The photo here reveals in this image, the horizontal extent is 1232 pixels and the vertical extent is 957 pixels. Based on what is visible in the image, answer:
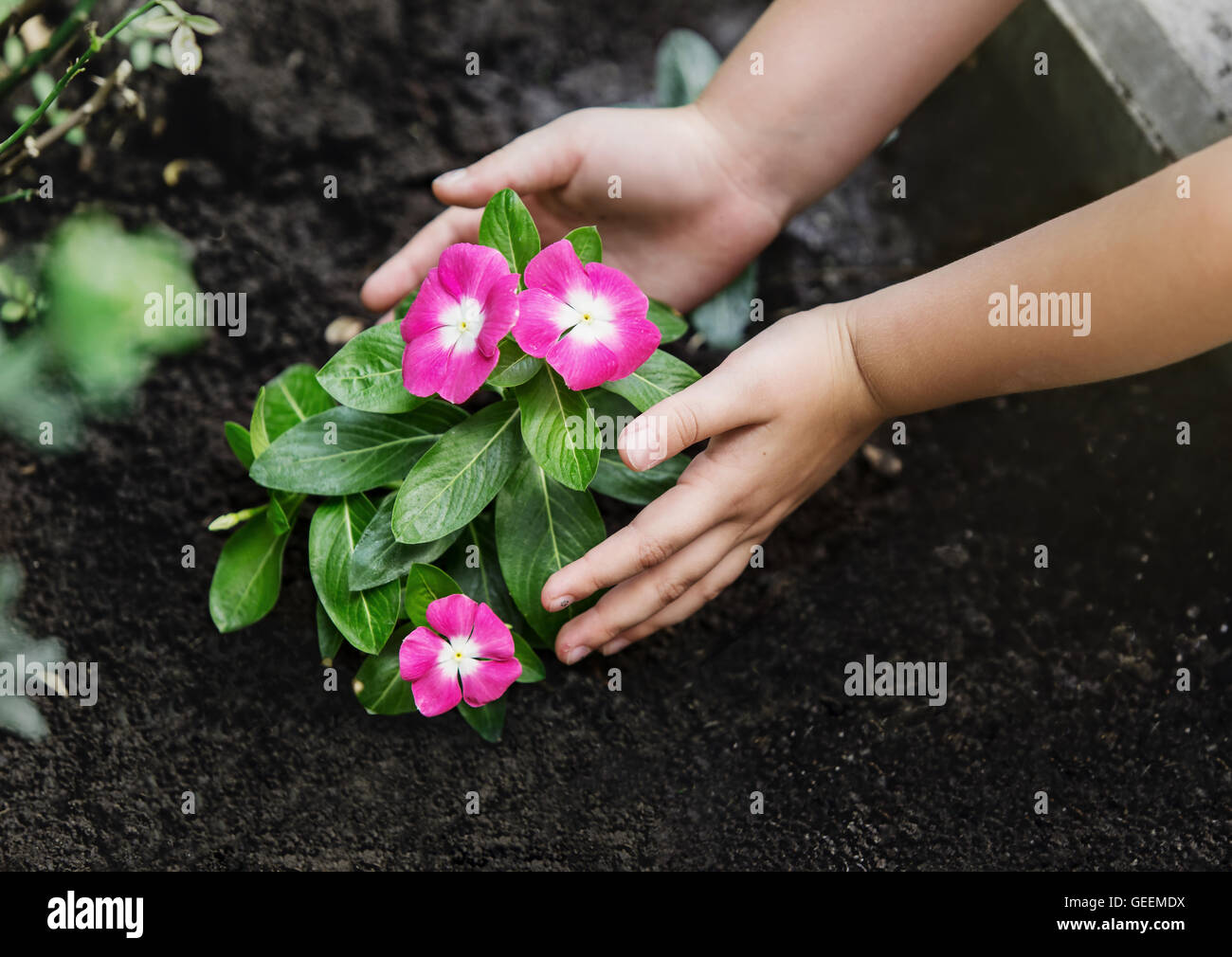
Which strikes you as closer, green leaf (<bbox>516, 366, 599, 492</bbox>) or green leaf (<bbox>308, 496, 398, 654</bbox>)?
green leaf (<bbox>516, 366, 599, 492</bbox>)

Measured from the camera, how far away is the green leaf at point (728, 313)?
4.88 ft

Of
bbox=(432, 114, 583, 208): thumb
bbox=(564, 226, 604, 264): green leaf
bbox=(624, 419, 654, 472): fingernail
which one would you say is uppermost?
bbox=(432, 114, 583, 208): thumb

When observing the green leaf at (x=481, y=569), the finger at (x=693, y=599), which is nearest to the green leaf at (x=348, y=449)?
the green leaf at (x=481, y=569)

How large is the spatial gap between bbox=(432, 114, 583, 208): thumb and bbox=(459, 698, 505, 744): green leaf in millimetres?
666

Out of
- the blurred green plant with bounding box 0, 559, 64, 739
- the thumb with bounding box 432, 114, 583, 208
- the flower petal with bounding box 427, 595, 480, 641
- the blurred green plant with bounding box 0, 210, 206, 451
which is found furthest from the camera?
the blurred green plant with bounding box 0, 210, 206, 451

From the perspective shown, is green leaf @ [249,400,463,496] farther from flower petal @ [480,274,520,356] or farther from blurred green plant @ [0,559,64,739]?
blurred green plant @ [0,559,64,739]

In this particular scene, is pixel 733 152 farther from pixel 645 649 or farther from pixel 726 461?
pixel 645 649

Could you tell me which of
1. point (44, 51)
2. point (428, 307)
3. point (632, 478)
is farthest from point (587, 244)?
point (44, 51)

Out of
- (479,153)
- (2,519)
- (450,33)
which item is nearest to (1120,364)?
(479,153)

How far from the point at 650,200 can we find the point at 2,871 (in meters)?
1.30

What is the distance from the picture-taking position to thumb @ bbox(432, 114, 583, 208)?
1174 millimetres

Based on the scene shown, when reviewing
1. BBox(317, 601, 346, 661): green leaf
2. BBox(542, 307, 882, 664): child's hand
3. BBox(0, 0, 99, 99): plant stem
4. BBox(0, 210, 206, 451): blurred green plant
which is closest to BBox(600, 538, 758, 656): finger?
BBox(542, 307, 882, 664): child's hand

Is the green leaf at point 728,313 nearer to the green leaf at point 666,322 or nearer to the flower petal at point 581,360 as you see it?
the green leaf at point 666,322

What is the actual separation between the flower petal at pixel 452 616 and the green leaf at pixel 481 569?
133 mm
